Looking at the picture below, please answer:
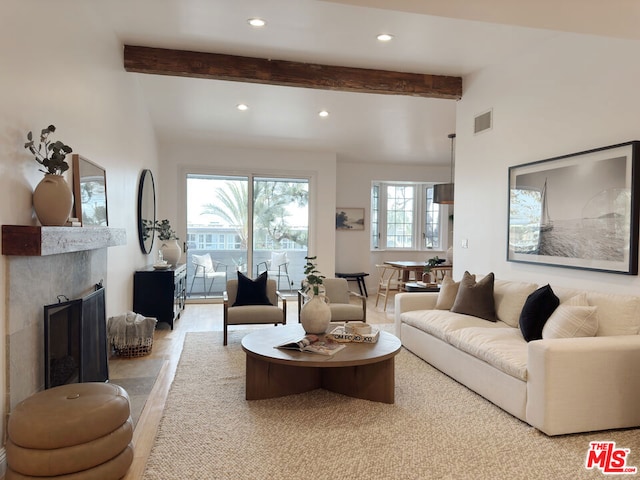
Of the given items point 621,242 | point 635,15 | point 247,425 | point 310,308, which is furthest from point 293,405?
point 635,15

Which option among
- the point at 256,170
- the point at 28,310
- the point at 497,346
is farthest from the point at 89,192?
the point at 256,170

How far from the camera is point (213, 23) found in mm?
3914

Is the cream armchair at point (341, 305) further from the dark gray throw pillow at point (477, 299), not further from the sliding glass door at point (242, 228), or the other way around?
the sliding glass door at point (242, 228)

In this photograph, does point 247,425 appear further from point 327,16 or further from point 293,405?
point 327,16

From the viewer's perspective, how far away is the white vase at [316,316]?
3.52m

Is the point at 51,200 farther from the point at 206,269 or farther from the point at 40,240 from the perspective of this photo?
the point at 206,269

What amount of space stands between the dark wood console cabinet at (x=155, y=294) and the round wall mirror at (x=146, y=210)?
1.90ft

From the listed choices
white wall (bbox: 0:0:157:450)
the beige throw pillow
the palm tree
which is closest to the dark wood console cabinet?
white wall (bbox: 0:0:157:450)

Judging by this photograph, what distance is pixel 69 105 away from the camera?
307 cm

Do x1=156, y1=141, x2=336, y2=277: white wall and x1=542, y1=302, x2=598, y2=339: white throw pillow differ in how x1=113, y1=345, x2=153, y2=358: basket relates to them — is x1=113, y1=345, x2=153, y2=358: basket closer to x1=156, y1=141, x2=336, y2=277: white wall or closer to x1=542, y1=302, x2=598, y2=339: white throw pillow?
x1=156, y1=141, x2=336, y2=277: white wall

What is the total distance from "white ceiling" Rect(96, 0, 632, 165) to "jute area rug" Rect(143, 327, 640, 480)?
2.41 metres

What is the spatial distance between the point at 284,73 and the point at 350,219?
4221 millimetres

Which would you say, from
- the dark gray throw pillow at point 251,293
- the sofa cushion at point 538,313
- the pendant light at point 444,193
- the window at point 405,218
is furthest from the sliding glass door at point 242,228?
the sofa cushion at point 538,313

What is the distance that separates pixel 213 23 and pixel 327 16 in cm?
102
